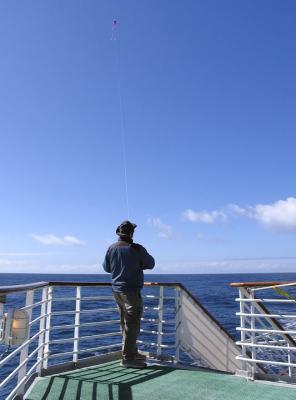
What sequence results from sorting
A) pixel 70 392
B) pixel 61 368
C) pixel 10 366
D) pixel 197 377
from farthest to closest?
pixel 10 366 → pixel 61 368 → pixel 197 377 → pixel 70 392

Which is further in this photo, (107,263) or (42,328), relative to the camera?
(107,263)

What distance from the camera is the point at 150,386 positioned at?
4.30 meters

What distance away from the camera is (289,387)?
427 centimetres

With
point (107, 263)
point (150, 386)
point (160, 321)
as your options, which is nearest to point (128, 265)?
point (107, 263)

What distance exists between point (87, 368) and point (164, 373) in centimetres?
104

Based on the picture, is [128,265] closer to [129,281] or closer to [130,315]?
[129,281]

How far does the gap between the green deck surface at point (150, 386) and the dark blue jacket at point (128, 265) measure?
1048 millimetres

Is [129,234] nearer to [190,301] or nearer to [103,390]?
[190,301]

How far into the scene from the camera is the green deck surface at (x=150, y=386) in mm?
3943

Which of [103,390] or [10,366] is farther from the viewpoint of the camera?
[10,366]

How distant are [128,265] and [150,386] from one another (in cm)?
141

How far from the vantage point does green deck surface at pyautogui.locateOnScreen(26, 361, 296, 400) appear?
155 inches

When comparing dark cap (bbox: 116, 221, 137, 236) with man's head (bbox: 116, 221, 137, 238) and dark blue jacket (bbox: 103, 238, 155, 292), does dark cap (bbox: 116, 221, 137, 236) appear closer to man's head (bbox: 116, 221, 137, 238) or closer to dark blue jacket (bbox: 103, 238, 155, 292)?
man's head (bbox: 116, 221, 137, 238)

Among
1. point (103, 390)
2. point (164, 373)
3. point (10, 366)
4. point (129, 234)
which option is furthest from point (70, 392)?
point (10, 366)
